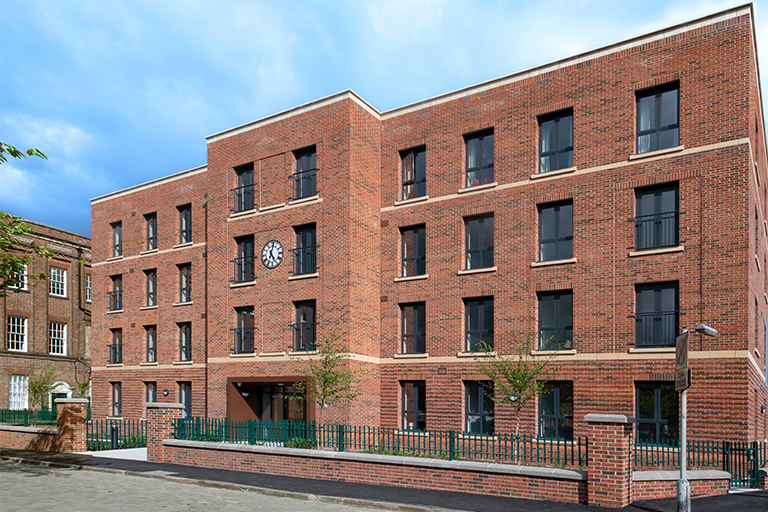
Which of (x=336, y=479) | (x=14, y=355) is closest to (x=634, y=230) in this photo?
(x=336, y=479)

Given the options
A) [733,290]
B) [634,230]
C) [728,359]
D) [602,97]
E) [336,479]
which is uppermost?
[602,97]

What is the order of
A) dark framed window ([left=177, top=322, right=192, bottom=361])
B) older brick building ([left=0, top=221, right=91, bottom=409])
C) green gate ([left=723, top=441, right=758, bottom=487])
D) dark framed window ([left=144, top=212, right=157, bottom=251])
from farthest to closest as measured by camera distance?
older brick building ([left=0, top=221, right=91, bottom=409]), dark framed window ([left=144, top=212, right=157, bottom=251]), dark framed window ([left=177, top=322, right=192, bottom=361]), green gate ([left=723, top=441, right=758, bottom=487])

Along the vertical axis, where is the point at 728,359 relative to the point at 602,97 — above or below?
→ below

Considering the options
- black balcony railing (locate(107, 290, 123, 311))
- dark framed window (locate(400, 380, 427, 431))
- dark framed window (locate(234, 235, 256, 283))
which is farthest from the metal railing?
black balcony railing (locate(107, 290, 123, 311))

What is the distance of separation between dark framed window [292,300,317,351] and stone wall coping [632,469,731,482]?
14.0m

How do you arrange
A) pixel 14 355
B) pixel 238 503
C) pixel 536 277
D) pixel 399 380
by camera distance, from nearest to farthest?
1. pixel 238 503
2. pixel 536 277
3. pixel 399 380
4. pixel 14 355

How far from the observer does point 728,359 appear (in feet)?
63.1

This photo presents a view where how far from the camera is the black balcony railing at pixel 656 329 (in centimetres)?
2047

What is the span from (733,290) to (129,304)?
2890cm

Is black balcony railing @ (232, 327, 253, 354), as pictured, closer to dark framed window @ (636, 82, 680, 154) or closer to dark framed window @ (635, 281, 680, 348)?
dark framed window @ (635, 281, 680, 348)

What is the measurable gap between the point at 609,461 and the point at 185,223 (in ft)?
84.3

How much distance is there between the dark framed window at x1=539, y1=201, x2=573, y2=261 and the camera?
23.0m

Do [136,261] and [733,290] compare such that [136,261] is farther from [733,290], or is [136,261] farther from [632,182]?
[733,290]

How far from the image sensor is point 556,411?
22.3m
